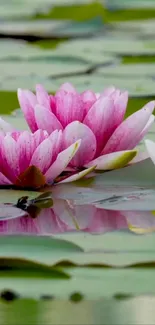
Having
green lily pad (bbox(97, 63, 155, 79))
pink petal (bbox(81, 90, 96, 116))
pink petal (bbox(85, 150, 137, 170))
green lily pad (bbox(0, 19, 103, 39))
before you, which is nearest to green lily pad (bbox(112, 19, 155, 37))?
green lily pad (bbox(0, 19, 103, 39))

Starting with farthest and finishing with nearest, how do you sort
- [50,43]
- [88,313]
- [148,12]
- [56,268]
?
[148,12], [50,43], [56,268], [88,313]

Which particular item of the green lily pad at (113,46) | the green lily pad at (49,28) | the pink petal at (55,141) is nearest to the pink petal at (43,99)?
the pink petal at (55,141)

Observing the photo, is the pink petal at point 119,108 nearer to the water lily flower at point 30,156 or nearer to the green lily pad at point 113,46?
the water lily flower at point 30,156

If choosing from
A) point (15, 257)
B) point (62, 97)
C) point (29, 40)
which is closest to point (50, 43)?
point (29, 40)

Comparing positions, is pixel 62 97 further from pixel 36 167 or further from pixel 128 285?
pixel 128 285

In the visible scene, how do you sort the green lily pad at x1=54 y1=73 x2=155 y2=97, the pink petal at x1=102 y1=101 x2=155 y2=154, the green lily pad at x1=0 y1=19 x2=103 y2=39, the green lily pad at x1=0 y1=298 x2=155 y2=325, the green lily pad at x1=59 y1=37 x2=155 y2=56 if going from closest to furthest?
the green lily pad at x1=0 y1=298 x2=155 y2=325, the pink petal at x1=102 y1=101 x2=155 y2=154, the green lily pad at x1=54 y1=73 x2=155 y2=97, the green lily pad at x1=59 y1=37 x2=155 y2=56, the green lily pad at x1=0 y1=19 x2=103 y2=39

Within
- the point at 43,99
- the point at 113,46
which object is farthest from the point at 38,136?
the point at 113,46

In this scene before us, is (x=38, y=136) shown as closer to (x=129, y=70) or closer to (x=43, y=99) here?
(x=43, y=99)

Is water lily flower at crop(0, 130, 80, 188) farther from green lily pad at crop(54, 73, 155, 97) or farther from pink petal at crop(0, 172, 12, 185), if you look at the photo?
green lily pad at crop(54, 73, 155, 97)
